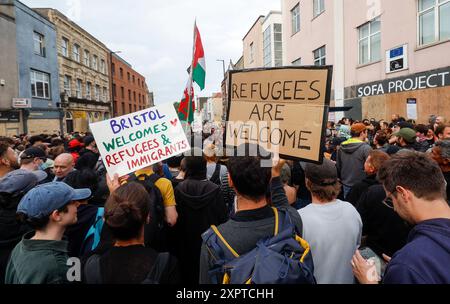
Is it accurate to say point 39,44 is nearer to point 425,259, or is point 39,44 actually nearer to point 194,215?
point 194,215

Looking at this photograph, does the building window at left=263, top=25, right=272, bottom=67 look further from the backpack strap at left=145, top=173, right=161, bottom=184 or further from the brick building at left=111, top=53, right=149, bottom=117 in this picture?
the backpack strap at left=145, top=173, right=161, bottom=184

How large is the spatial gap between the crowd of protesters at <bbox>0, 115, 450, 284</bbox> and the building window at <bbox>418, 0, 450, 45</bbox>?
10718 millimetres

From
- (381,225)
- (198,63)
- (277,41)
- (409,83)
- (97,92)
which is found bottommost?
(381,225)

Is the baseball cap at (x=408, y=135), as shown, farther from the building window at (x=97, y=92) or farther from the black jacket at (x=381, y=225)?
the building window at (x=97, y=92)

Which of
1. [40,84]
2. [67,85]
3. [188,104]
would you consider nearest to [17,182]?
[188,104]

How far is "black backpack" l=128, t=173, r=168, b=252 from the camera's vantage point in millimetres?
2935

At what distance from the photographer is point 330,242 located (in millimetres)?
2281

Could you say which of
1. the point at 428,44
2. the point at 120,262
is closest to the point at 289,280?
the point at 120,262

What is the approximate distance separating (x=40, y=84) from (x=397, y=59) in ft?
74.4

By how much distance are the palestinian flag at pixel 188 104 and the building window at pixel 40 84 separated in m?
19.5

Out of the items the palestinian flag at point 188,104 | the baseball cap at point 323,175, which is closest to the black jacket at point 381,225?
the baseball cap at point 323,175

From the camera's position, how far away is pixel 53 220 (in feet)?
7.07
